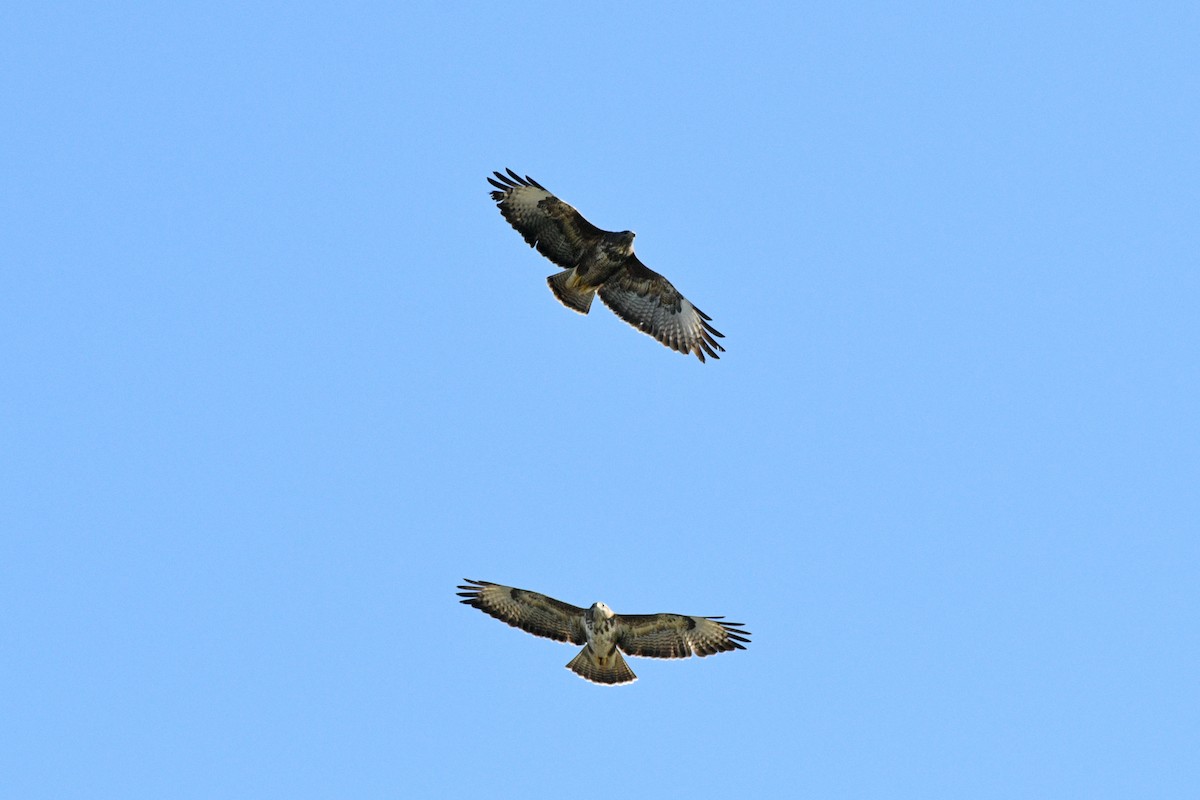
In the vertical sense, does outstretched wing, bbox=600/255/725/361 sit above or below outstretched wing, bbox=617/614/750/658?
above

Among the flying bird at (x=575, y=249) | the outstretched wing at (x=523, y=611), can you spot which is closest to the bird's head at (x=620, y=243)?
the flying bird at (x=575, y=249)

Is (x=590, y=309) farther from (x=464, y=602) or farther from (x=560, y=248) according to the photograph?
(x=464, y=602)

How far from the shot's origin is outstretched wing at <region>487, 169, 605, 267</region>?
535 inches

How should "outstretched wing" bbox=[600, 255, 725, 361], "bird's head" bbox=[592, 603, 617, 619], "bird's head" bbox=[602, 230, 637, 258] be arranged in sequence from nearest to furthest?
"bird's head" bbox=[592, 603, 617, 619], "bird's head" bbox=[602, 230, 637, 258], "outstretched wing" bbox=[600, 255, 725, 361]

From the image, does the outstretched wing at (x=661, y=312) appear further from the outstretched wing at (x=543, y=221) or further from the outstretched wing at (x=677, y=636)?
the outstretched wing at (x=677, y=636)

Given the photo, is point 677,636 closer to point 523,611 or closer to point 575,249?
point 523,611

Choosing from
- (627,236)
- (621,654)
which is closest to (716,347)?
(627,236)

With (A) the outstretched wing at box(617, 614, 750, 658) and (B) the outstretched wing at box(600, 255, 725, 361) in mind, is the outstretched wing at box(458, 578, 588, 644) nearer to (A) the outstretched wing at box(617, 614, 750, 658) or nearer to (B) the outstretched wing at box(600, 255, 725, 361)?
(A) the outstretched wing at box(617, 614, 750, 658)

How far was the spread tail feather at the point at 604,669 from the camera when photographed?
40.9 feet

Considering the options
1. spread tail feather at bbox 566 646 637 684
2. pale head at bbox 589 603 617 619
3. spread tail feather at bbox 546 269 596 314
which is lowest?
spread tail feather at bbox 566 646 637 684

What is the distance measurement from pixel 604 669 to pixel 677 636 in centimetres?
80

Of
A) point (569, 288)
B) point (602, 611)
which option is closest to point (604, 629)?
point (602, 611)

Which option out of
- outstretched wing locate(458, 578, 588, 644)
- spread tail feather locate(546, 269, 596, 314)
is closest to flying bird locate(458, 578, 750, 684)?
outstretched wing locate(458, 578, 588, 644)

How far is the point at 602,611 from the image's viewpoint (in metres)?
12.3
